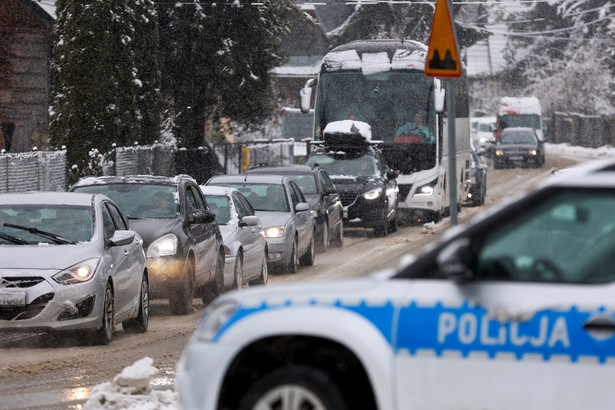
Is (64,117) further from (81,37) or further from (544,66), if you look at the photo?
(544,66)

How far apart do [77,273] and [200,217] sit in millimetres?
3034

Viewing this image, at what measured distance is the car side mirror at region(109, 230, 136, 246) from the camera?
38.4ft

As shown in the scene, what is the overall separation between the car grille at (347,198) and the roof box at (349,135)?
1431 mm

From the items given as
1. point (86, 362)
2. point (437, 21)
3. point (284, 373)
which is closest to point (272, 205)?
point (86, 362)

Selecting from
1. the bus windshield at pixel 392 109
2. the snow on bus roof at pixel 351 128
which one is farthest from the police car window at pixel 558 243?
the bus windshield at pixel 392 109

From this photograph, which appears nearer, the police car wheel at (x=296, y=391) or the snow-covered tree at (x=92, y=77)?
the police car wheel at (x=296, y=391)

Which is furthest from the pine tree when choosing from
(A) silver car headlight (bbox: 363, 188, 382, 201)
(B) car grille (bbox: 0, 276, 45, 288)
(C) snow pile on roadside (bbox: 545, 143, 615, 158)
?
(B) car grille (bbox: 0, 276, 45, 288)

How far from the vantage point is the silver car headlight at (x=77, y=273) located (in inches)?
440

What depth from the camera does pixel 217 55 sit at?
1406 inches

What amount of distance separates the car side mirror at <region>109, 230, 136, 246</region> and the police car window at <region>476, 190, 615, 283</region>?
22.3ft

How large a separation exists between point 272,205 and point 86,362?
9225mm

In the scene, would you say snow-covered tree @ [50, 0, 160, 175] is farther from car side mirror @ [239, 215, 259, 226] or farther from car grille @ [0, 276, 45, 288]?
car grille @ [0, 276, 45, 288]

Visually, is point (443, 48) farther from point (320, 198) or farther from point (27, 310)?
point (320, 198)

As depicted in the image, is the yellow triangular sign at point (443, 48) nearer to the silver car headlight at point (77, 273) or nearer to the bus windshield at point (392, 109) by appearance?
the silver car headlight at point (77, 273)
